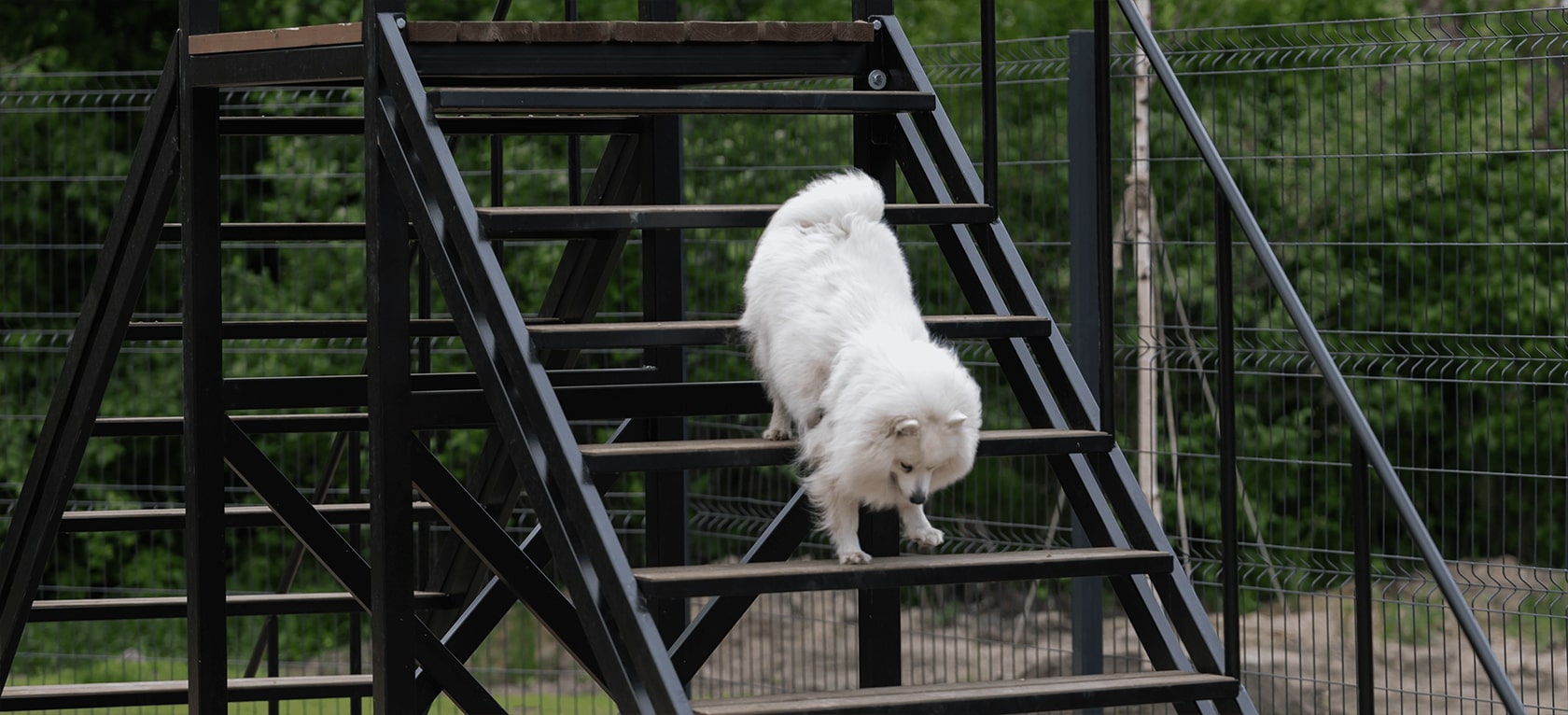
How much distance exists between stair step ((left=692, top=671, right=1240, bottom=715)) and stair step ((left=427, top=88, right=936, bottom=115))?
1580mm

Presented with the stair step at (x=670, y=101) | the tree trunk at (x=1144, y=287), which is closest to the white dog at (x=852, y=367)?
the stair step at (x=670, y=101)

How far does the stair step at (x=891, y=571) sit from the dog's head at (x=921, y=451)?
0.17 meters

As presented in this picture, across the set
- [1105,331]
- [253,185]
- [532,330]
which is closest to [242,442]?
[532,330]

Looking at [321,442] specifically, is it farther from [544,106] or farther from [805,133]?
[544,106]

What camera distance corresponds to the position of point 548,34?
16.3 ft

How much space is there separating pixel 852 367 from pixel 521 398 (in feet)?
2.54

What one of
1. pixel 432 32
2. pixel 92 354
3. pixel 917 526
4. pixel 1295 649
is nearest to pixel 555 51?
pixel 432 32

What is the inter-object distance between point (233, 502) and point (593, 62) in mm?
5896

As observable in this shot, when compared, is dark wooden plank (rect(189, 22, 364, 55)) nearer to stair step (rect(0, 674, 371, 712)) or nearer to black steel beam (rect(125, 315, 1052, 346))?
black steel beam (rect(125, 315, 1052, 346))

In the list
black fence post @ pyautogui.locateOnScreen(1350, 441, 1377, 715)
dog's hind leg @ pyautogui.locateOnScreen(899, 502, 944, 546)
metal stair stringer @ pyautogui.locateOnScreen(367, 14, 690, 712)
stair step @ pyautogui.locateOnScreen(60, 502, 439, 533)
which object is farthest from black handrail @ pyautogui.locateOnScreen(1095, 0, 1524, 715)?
stair step @ pyautogui.locateOnScreen(60, 502, 439, 533)

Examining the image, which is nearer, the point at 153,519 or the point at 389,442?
the point at 389,442

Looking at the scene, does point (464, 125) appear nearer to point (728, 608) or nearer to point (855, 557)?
point (728, 608)

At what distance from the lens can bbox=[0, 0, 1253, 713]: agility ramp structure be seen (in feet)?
13.9

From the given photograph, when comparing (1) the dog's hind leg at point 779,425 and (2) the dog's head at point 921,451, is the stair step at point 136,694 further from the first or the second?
(2) the dog's head at point 921,451
